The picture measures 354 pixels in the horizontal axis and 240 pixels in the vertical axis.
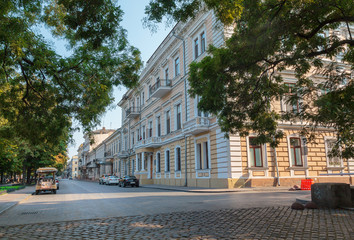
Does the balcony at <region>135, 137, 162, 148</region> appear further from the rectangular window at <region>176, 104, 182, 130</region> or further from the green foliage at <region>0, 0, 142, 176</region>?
the green foliage at <region>0, 0, 142, 176</region>

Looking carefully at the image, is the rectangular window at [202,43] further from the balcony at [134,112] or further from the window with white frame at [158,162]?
the balcony at [134,112]

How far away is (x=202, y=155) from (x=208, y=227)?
17.5 metres

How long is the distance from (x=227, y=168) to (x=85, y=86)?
12862 millimetres

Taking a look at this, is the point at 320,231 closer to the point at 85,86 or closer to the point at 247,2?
the point at 247,2

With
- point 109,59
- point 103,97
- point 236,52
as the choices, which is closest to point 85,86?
point 103,97

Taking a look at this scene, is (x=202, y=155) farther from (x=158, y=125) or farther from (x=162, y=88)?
(x=158, y=125)

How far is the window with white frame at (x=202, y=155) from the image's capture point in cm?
2405

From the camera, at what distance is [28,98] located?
1097 centimetres

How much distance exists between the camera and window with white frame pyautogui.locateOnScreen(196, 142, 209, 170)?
24.0 meters

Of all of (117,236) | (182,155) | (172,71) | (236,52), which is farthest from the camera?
(172,71)

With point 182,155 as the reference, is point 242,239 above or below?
below

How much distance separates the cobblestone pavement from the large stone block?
1.60ft

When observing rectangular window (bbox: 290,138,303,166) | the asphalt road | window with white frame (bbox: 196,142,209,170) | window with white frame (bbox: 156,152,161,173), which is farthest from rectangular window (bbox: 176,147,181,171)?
the asphalt road

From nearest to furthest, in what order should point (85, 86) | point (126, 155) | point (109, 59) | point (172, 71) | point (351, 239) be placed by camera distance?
point (351, 239), point (109, 59), point (85, 86), point (172, 71), point (126, 155)
